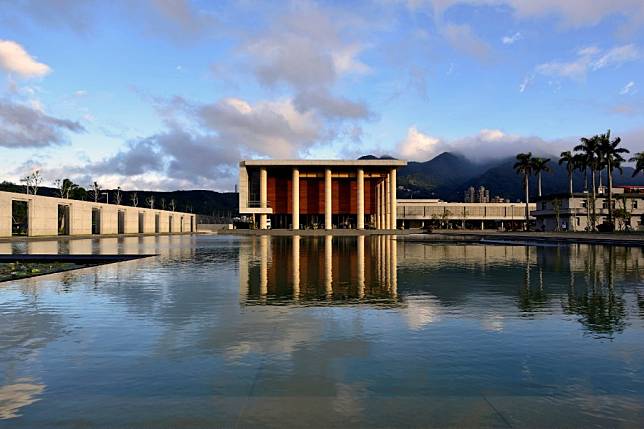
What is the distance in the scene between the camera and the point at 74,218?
87812 mm

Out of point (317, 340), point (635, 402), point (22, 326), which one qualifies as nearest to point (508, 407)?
point (635, 402)

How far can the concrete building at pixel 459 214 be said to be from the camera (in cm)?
17375

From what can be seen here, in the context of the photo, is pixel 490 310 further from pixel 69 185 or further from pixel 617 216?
pixel 69 185

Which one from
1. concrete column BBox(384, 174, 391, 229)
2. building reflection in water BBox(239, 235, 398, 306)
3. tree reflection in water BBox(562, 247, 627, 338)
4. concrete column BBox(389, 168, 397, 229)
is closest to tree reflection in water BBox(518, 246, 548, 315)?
tree reflection in water BBox(562, 247, 627, 338)

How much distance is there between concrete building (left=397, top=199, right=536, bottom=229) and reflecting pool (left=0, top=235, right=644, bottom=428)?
520 ft

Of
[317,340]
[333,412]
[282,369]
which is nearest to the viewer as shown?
[333,412]

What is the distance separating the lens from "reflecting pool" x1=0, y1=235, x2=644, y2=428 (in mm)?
6230

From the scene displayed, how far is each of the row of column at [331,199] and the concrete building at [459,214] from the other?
43.9 meters

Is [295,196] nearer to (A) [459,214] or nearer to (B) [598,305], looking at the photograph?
(A) [459,214]

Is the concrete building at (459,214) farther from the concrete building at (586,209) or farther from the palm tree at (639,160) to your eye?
the palm tree at (639,160)

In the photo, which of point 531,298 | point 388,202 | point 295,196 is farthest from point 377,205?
point 531,298

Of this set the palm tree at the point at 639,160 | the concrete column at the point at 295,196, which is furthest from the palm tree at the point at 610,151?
the concrete column at the point at 295,196

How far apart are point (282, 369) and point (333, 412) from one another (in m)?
1.90

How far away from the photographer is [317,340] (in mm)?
9852
